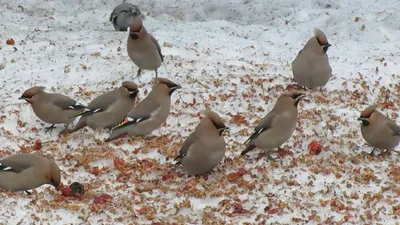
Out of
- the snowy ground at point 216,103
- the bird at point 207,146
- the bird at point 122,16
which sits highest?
the bird at point 207,146

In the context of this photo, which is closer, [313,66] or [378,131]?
[378,131]

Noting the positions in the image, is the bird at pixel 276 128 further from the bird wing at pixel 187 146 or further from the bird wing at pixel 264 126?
the bird wing at pixel 187 146

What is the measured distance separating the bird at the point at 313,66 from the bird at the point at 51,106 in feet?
9.19

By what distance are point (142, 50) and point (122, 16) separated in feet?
10.0

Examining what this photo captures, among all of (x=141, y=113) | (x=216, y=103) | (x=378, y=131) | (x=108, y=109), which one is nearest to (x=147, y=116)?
(x=141, y=113)

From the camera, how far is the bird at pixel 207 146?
23.1 feet

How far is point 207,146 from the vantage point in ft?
23.1

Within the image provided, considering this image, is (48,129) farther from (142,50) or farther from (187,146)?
(187,146)

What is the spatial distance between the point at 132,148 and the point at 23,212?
6.80 ft

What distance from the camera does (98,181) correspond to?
698cm

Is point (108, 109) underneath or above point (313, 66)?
above

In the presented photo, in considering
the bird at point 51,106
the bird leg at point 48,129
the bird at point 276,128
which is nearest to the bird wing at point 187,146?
the bird at point 276,128

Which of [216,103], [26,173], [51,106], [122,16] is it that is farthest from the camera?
[122,16]

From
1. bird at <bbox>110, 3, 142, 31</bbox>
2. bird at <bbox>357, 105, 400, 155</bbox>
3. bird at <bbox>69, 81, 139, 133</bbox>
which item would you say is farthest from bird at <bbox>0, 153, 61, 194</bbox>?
bird at <bbox>110, 3, 142, 31</bbox>
